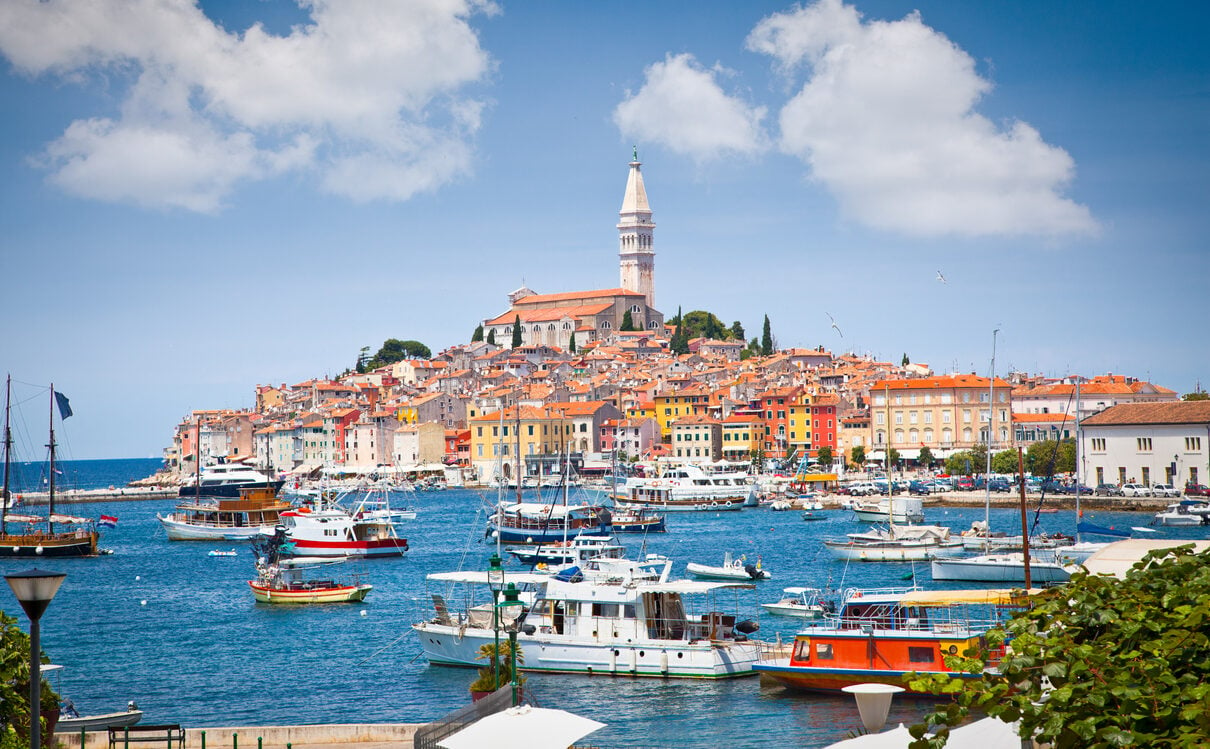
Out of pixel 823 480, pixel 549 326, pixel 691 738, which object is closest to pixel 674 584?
pixel 691 738

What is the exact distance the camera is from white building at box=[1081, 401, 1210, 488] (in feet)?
170

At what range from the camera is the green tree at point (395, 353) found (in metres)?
124

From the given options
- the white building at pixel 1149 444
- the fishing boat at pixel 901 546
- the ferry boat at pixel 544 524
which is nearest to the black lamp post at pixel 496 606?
the fishing boat at pixel 901 546

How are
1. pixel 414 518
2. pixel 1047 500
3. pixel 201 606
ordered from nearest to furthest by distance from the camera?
pixel 201 606 < pixel 1047 500 < pixel 414 518

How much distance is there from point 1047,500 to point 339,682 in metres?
40.9

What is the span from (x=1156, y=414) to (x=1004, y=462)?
15.6 metres

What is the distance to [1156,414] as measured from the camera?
53.2 m

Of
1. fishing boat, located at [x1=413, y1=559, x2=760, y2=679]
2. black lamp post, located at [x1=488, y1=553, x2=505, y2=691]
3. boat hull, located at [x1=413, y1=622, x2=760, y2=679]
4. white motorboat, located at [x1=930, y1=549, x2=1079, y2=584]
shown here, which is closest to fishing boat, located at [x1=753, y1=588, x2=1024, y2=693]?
boat hull, located at [x1=413, y1=622, x2=760, y2=679]

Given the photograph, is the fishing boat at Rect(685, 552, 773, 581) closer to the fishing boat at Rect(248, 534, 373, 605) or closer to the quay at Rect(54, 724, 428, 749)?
the fishing boat at Rect(248, 534, 373, 605)

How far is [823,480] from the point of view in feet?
240

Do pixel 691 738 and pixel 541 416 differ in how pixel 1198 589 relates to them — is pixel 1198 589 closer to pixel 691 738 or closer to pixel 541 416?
pixel 691 738

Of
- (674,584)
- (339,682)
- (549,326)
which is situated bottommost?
(339,682)

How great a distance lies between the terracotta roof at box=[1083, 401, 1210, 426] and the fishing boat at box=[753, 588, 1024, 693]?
38.5 m

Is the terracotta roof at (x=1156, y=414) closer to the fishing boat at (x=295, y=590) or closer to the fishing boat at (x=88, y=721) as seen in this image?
the fishing boat at (x=295, y=590)
